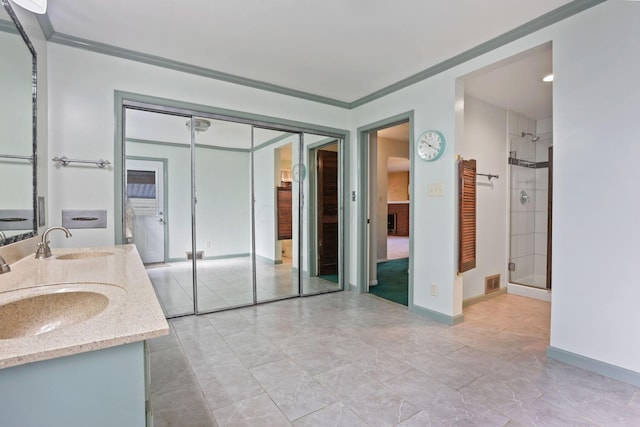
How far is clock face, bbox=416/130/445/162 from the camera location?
2.97 meters

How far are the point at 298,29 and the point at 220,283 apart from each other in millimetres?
2886

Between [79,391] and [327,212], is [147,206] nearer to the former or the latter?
[327,212]

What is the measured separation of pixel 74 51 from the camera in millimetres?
2543

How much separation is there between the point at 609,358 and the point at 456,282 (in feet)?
3.77

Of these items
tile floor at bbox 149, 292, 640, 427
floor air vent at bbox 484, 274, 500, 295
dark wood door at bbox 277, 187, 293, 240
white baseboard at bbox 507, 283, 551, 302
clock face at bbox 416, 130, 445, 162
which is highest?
clock face at bbox 416, 130, 445, 162

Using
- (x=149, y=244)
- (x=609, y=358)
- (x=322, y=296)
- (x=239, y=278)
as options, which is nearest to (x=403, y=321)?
(x=322, y=296)

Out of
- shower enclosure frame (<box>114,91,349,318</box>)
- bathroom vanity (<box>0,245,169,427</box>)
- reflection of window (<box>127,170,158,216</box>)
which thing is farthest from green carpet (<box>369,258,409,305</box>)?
bathroom vanity (<box>0,245,169,427</box>)

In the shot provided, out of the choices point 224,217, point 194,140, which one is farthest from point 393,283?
point 194,140

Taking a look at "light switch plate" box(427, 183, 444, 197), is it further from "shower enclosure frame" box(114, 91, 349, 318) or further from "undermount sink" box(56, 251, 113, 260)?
"undermount sink" box(56, 251, 113, 260)

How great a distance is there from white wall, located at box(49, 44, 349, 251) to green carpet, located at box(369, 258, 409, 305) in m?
3.12

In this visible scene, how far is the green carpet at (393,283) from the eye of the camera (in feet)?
12.7

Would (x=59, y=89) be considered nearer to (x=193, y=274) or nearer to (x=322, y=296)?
(x=193, y=274)

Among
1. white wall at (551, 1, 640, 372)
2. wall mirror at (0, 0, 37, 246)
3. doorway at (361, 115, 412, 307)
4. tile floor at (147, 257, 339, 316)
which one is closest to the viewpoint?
wall mirror at (0, 0, 37, 246)

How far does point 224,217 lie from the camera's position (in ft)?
12.2
